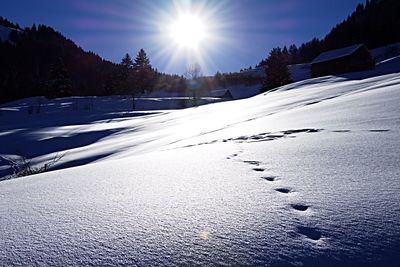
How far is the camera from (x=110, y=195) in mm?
1843

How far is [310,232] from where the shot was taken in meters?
1.09

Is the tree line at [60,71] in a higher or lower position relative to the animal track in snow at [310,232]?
higher

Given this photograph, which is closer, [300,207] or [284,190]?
[300,207]

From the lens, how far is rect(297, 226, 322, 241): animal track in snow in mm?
1059

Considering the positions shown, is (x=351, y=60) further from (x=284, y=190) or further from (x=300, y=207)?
(x=300, y=207)

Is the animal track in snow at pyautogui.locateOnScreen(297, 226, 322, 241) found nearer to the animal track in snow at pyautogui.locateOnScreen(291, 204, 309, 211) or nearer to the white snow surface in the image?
the white snow surface

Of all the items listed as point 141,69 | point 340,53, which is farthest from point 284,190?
point 141,69

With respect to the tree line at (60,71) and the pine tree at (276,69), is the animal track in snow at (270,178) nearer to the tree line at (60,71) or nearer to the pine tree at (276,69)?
the pine tree at (276,69)

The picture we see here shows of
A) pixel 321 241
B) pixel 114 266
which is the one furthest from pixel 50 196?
pixel 321 241

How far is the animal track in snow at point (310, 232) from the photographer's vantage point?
1059 millimetres

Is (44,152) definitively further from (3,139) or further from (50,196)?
(50,196)

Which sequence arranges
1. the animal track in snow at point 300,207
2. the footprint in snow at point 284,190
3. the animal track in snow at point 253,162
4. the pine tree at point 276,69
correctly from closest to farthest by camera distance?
the animal track in snow at point 300,207 → the footprint in snow at point 284,190 → the animal track in snow at point 253,162 → the pine tree at point 276,69

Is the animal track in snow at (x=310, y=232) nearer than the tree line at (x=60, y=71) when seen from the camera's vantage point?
Yes

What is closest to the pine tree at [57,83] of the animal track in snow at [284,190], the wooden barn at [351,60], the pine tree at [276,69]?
the pine tree at [276,69]
